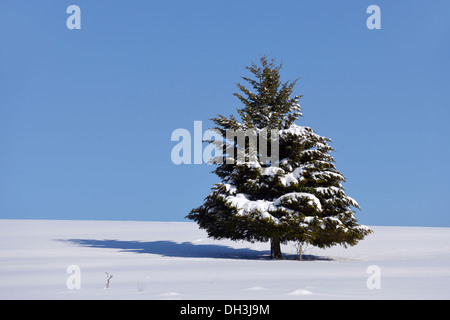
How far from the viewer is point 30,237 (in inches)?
1203

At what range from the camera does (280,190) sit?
2116 centimetres

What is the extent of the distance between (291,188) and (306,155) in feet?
7.41

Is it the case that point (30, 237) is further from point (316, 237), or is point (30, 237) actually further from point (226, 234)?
point (316, 237)

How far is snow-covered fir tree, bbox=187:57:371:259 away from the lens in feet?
64.3

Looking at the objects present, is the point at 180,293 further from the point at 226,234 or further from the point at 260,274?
the point at 226,234

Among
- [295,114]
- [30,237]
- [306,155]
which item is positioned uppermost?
[295,114]

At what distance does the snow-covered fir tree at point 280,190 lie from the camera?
19.6 metres

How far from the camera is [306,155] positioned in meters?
21.8

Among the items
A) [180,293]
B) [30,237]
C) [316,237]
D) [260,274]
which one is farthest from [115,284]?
[30,237]

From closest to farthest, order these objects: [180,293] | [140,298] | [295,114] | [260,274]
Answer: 1. [140,298]
2. [180,293]
3. [260,274]
4. [295,114]
